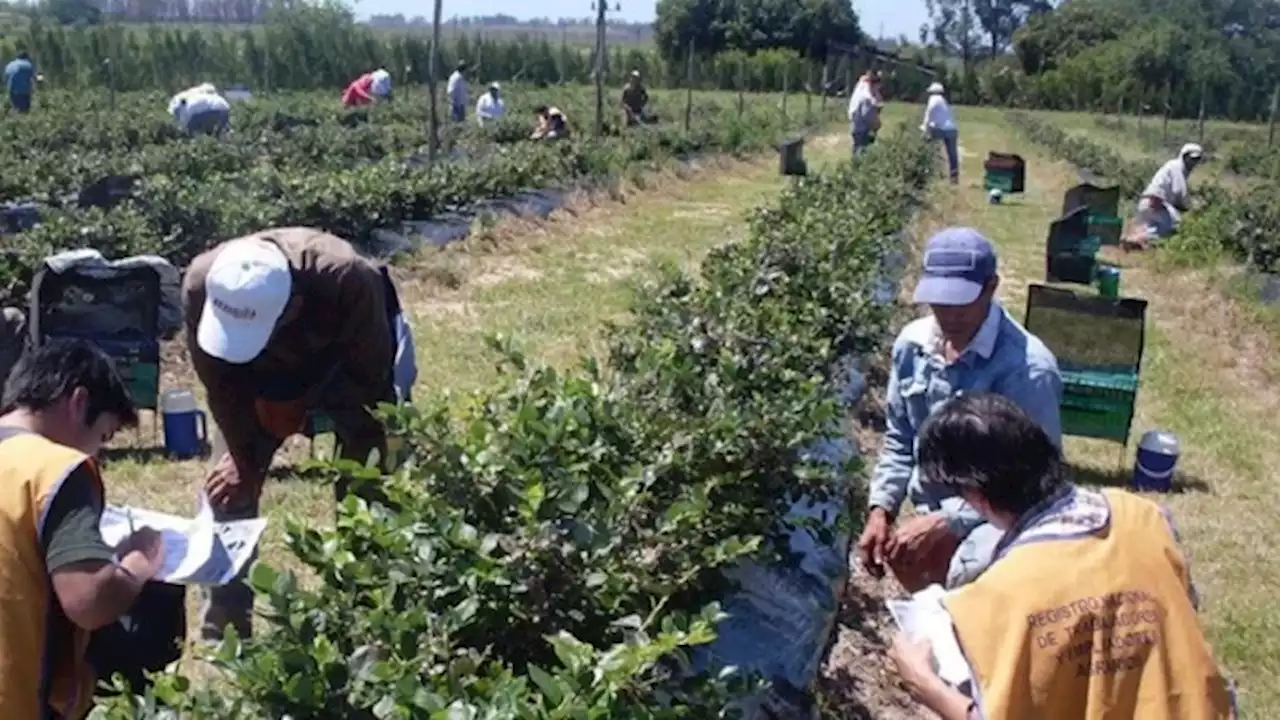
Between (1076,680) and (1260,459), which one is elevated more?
(1076,680)

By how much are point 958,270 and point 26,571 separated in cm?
223

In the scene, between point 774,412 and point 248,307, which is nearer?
point 248,307

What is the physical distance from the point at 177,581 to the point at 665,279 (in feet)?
9.95

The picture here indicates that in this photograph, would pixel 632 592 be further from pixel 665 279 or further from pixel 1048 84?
pixel 1048 84

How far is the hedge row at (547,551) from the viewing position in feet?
7.61

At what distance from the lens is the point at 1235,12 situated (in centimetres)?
6712

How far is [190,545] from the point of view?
2965 millimetres

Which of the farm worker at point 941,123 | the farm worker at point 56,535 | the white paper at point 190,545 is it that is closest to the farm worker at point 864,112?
the farm worker at point 941,123

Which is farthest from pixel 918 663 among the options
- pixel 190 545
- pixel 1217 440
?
pixel 1217 440

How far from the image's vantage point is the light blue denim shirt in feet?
11.8

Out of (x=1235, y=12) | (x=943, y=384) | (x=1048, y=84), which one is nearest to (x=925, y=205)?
(x=943, y=384)

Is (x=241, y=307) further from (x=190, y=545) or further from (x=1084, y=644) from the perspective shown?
(x=1084, y=644)

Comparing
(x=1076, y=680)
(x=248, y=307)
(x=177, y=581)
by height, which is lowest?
(x=177, y=581)

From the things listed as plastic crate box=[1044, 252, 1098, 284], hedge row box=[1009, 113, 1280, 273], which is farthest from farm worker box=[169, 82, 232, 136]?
hedge row box=[1009, 113, 1280, 273]
